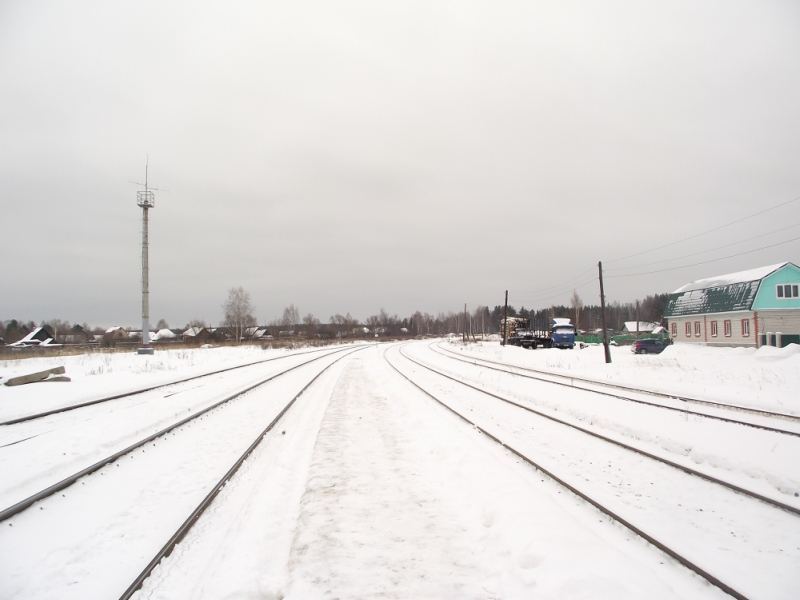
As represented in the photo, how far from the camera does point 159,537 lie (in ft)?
15.8

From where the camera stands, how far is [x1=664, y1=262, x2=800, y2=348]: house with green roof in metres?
37.8

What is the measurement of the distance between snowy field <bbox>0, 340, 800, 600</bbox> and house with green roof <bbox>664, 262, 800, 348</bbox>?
109 ft

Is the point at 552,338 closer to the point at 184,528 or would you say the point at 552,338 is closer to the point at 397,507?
the point at 397,507

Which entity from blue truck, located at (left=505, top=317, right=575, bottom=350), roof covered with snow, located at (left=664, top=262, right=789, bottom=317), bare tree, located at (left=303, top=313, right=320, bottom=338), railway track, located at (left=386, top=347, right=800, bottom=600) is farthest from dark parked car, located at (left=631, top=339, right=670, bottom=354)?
bare tree, located at (left=303, top=313, right=320, bottom=338)

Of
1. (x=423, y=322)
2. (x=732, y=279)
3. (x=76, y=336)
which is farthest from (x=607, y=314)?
(x=76, y=336)

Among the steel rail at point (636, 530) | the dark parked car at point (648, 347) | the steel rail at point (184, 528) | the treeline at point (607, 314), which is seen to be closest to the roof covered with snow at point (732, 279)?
the dark parked car at point (648, 347)

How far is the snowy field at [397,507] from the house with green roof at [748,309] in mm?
33350

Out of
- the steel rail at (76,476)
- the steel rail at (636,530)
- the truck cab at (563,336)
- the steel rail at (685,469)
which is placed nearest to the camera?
the steel rail at (636,530)

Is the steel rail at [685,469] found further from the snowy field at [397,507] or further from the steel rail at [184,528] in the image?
the steel rail at [184,528]

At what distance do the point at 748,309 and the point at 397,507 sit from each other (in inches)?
1745

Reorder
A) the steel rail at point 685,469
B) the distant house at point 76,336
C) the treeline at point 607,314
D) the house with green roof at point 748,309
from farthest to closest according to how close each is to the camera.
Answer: the treeline at point 607,314 → the distant house at point 76,336 → the house with green roof at point 748,309 → the steel rail at point 685,469

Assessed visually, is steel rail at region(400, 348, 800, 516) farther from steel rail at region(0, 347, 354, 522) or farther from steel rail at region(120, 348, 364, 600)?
steel rail at region(0, 347, 354, 522)

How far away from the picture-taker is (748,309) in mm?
38250

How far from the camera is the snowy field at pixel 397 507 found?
400 centimetres
